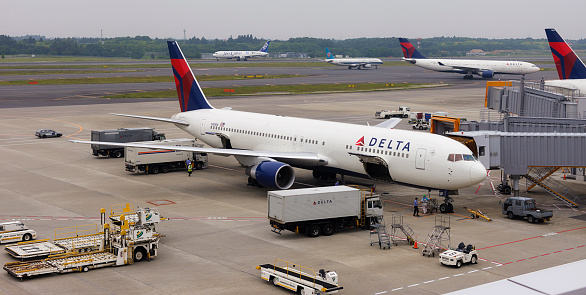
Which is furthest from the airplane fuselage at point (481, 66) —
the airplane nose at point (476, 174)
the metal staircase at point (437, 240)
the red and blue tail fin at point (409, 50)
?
the metal staircase at point (437, 240)

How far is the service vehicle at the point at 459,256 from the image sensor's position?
3136 cm

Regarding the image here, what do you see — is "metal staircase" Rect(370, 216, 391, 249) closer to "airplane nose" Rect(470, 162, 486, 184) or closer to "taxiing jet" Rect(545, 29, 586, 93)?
"airplane nose" Rect(470, 162, 486, 184)

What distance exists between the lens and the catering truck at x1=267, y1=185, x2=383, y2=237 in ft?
119

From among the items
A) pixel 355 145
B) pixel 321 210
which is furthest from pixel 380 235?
pixel 355 145

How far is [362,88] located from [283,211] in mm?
110733

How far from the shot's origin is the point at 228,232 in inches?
1478

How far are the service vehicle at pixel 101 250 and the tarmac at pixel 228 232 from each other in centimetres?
43

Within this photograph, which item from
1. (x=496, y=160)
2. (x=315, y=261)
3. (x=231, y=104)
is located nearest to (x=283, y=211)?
(x=315, y=261)

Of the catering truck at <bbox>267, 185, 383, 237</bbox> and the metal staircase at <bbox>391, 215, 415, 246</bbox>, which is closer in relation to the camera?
the metal staircase at <bbox>391, 215, 415, 246</bbox>

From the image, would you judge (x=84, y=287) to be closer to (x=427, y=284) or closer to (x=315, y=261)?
(x=315, y=261)

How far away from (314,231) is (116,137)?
33.3 meters

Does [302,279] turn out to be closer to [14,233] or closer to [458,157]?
[14,233]

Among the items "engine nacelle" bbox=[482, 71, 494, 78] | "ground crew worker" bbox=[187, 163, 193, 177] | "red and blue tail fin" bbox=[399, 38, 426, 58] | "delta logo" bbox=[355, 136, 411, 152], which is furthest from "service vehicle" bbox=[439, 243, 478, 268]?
"red and blue tail fin" bbox=[399, 38, 426, 58]

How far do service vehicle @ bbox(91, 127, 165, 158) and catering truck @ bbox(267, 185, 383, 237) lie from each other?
98.7ft
